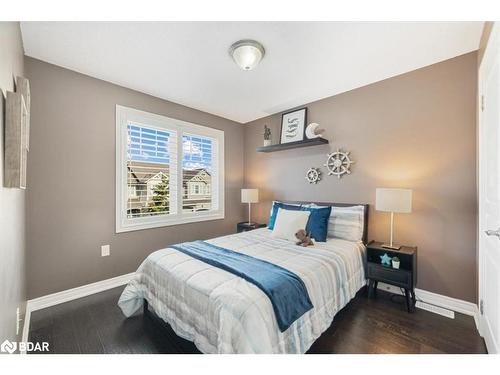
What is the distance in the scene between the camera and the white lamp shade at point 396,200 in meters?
2.25

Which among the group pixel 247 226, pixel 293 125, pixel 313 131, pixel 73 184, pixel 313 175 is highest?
pixel 293 125

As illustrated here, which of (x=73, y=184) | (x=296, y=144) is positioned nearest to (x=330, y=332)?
(x=296, y=144)

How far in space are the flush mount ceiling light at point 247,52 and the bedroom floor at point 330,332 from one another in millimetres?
2395

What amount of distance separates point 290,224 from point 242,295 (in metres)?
1.40

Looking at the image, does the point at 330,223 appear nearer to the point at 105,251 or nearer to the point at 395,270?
the point at 395,270

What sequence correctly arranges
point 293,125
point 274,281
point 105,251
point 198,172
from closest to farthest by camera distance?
point 274,281, point 105,251, point 293,125, point 198,172

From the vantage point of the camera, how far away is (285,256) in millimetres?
2068

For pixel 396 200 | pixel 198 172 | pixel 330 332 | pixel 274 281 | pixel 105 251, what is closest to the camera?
pixel 274 281

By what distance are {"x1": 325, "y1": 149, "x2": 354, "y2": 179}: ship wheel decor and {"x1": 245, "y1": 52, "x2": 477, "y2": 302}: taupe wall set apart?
0.27 feet

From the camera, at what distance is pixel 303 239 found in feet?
7.98

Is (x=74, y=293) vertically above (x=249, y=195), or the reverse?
(x=249, y=195)

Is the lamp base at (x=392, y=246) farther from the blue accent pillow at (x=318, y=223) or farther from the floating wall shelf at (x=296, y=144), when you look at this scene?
the floating wall shelf at (x=296, y=144)

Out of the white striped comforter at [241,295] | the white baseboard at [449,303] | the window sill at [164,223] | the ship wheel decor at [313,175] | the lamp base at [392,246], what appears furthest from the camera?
the ship wheel decor at [313,175]

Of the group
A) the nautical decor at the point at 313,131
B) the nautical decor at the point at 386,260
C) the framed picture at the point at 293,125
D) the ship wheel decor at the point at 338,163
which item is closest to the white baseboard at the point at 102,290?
the nautical decor at the point at 386,260
